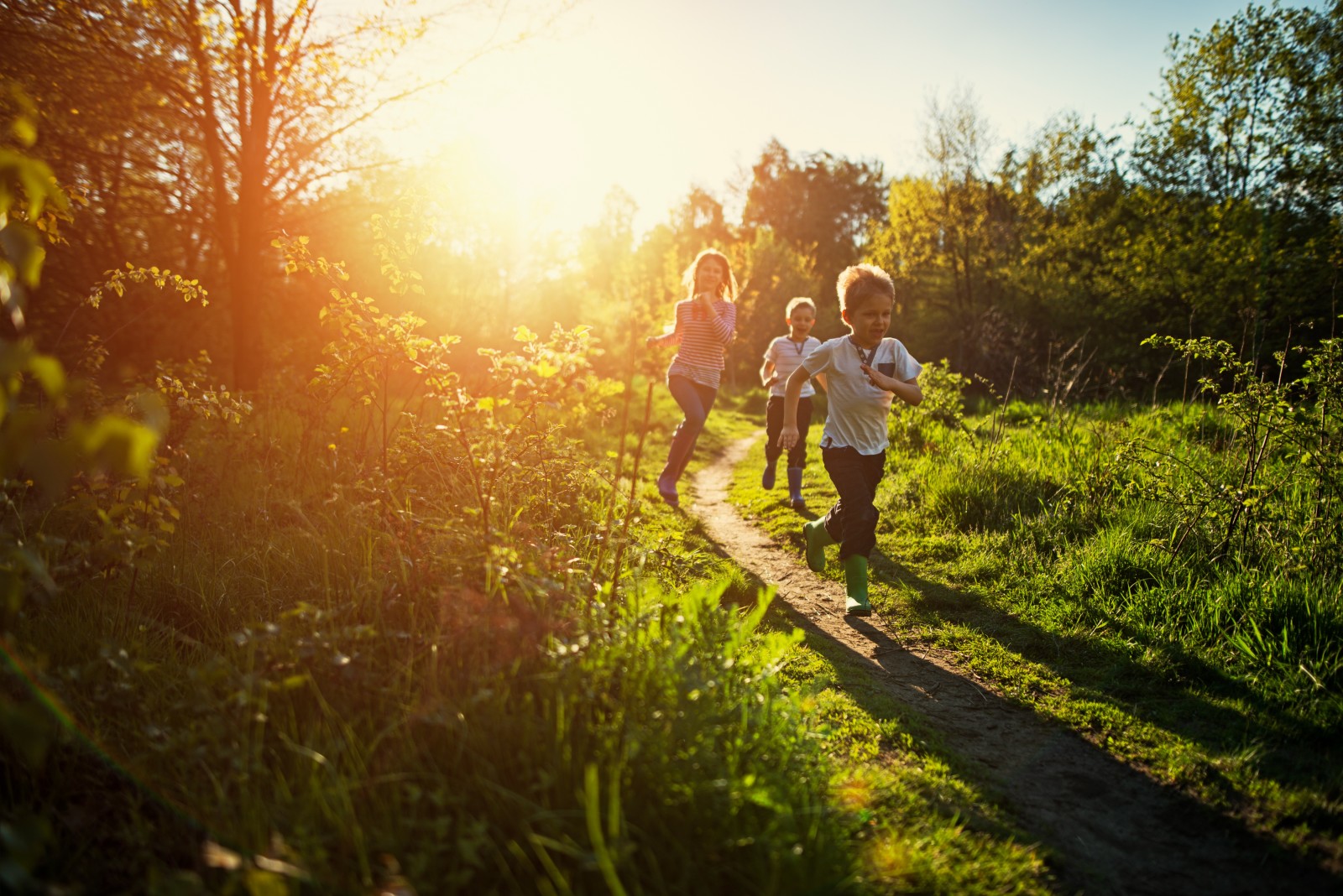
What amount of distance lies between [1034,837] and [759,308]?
24.8 meters

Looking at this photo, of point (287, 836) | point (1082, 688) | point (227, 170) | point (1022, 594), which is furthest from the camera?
point (227, 170)

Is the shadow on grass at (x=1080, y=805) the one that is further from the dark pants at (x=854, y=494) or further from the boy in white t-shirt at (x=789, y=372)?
the boy in white t-shirt at (x=789, y=372)

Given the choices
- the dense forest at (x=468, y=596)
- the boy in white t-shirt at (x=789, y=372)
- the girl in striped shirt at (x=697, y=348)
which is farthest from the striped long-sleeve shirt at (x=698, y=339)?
the dense forest at (x=468, y=596)

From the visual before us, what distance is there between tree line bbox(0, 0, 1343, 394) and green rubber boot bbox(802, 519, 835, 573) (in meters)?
2.74

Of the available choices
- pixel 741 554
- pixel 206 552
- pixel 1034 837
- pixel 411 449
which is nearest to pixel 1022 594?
pixel 741 554

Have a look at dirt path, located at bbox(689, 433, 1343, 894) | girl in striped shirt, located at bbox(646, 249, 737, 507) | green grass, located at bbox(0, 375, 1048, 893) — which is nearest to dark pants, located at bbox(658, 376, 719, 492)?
girl in striped shirt, located at bbox(646, 249, 737, 507)

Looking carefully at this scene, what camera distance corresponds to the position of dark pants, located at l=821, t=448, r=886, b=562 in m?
4.41

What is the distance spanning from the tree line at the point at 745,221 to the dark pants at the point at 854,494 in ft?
8.30

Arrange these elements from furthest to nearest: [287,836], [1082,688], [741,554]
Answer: [741,554]
[1082,688]
[287,836]

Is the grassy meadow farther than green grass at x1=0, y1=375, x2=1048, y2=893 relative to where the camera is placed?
Yes

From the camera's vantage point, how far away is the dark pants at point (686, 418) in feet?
23.4

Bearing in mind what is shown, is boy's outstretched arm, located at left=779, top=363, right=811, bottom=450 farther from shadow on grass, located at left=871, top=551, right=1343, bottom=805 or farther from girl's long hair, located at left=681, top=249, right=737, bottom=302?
girl's long hair, located at left=681, top=249, right=737, bottom=302

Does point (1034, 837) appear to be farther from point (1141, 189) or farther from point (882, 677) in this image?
point (1141, 189)

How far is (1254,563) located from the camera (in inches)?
162
